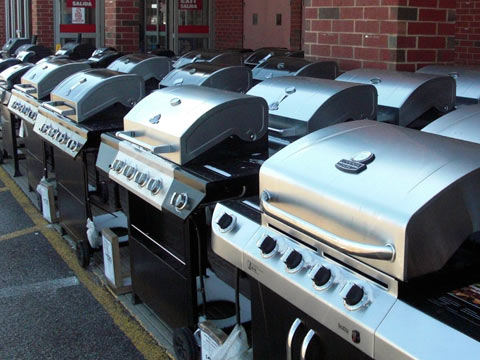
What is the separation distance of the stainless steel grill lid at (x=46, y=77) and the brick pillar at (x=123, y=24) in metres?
3.66

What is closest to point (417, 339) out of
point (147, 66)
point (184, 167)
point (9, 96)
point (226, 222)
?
point (226, 222)

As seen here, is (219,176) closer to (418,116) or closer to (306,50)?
(418,116)

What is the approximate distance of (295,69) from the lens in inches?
180

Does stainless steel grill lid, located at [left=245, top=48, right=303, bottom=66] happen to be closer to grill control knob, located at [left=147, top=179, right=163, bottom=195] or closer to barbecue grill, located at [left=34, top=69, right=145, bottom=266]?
barbecue grill, located at [left=34, top=69, right=145, bottom=266]

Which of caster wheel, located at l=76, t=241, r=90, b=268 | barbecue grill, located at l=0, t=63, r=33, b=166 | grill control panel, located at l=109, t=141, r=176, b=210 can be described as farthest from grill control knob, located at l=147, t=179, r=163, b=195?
barbecue grill, located at l=0, t=63, r=33, b=166

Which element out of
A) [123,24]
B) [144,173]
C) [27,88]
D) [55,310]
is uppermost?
[123,24]

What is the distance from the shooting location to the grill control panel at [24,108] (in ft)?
17.6

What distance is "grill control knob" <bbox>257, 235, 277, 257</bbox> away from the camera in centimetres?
219

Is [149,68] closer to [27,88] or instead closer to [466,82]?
[27,88]

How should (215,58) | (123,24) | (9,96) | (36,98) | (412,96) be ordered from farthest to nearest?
(123,24) < (9,96) < (215,58) < (36,98) < (412,96)

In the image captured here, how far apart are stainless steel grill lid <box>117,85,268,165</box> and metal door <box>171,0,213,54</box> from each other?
8.40 metres

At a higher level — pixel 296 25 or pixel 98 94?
pixel 296 25

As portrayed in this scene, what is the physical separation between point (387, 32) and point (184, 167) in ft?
7.01

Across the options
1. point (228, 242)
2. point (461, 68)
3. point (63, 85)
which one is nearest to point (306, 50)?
point (461, 68)
